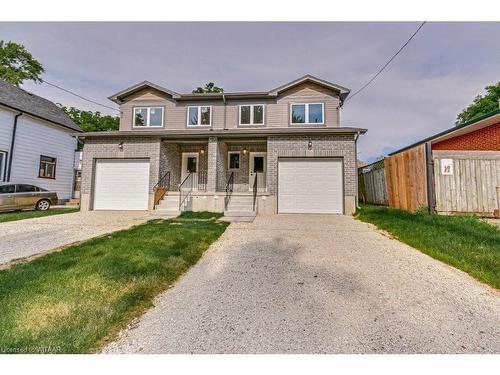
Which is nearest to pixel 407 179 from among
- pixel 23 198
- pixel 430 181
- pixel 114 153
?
pixel 430 181

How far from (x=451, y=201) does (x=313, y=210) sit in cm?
449

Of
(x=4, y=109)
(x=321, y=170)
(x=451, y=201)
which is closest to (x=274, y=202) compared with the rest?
(x=321, y=170)

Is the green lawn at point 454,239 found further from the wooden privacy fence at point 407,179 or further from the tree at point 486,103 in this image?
the tree at point 486,103

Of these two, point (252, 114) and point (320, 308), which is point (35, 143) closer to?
point (252, 114)

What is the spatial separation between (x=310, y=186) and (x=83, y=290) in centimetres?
886

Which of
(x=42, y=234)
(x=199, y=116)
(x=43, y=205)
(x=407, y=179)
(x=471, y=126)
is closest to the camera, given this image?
(x=42, y=234)

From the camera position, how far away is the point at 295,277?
342cm

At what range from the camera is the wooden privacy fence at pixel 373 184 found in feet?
34.6

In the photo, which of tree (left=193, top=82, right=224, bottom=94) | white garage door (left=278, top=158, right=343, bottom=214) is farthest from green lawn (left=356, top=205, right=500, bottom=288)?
tree (left=193, top=82, right=224, bottom=94)

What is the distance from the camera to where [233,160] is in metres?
13.2

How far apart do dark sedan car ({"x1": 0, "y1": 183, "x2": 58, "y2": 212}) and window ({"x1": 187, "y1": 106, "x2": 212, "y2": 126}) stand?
25.6 ft

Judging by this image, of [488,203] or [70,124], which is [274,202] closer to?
[488,203]
